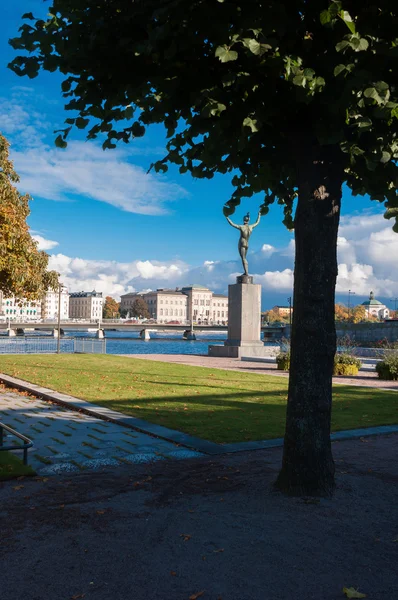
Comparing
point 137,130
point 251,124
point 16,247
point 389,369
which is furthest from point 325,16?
point 389,369

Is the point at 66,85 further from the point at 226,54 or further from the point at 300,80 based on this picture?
the point at 300,80

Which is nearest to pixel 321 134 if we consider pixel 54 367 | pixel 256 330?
pixel 54 367

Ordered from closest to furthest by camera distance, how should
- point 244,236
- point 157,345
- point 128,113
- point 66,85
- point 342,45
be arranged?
point 342,45 → point 66,85 → point 128,113 → point 244,236 → point 157,345

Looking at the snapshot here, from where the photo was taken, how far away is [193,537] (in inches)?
181

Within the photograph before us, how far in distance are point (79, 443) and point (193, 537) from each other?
13.2 ft

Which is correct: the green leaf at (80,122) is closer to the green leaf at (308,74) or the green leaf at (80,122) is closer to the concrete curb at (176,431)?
the green leaf at (308,74)

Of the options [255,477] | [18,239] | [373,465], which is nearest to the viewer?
[255,477]

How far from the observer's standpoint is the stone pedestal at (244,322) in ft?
105

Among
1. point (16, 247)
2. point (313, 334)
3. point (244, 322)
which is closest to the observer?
point (313, 334)

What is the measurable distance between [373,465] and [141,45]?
18.3 feet

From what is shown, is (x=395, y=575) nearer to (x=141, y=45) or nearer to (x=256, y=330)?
(x=141, y=45)

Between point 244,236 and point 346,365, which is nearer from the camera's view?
point 346,365

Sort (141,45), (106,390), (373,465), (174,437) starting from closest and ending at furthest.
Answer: (141,45)
(373,465)
(174,437)
(106,390)

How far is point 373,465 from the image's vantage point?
7.21 m
